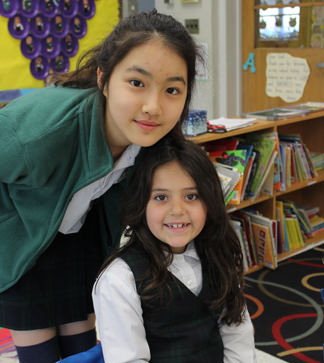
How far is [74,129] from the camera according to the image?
108cm

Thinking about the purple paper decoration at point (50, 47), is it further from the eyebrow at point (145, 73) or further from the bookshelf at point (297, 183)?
the eyebrow at point (145, 73)

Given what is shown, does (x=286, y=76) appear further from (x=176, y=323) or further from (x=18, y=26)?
(x=176, y=323)

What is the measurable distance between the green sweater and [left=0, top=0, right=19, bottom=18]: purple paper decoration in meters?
1.89

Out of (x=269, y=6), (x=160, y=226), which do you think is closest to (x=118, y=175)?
(x=160, y=226)

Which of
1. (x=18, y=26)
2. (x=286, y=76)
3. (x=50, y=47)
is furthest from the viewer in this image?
(x=286, y=76)

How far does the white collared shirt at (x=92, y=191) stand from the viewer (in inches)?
45.4

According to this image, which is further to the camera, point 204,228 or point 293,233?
point 293,233

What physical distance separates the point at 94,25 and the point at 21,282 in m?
2.43

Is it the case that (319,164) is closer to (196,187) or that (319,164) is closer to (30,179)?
(196,187)

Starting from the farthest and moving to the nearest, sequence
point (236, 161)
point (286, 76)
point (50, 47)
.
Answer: point (286, 76) < point (50, 47) < point (236, 161)

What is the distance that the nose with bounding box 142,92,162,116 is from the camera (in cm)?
99

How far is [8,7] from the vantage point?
2803 mm

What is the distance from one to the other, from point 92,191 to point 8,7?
6.78ft

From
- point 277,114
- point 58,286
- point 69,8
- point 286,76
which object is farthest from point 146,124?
point 286,76
